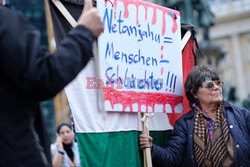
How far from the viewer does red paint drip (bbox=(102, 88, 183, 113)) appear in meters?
2.61

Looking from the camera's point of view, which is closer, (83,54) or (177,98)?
(83,54)

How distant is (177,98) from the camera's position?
3.14 meters

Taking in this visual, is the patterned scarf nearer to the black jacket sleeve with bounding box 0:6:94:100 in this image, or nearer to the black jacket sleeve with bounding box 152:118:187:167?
the black jacket sleeve with bounding box 152:118:187:167

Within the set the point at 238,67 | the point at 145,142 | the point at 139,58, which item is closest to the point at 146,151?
the point at 145,142

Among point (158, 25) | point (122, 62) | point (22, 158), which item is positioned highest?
point (158, 25)

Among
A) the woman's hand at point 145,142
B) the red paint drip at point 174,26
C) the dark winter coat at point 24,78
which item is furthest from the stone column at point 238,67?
the dark winter coat at point 24,78

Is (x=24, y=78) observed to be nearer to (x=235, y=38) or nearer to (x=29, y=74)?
(x=29, y=74)

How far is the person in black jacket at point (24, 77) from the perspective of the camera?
1289 mm

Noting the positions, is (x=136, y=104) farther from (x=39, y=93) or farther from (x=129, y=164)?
(x=39, y=93)

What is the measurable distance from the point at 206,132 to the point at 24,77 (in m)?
1.88

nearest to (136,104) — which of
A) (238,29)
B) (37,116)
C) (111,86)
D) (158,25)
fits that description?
(111,86)

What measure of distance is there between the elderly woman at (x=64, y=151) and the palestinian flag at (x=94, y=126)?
7.27 ft

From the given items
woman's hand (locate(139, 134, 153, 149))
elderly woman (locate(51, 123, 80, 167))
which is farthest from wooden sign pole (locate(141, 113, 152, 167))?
elderly woman (locate(51, 123, 80, 167))

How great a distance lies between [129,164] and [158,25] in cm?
116
